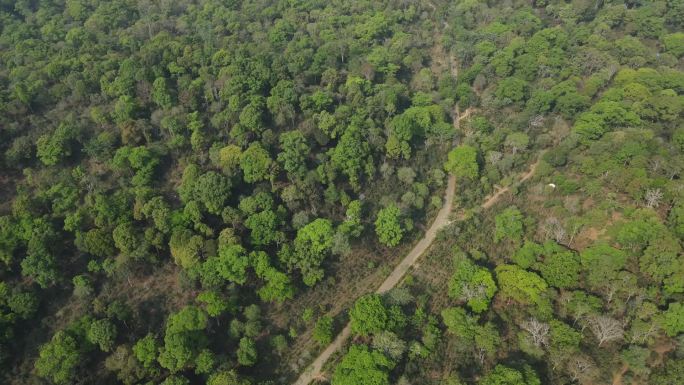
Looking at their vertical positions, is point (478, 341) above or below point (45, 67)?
below

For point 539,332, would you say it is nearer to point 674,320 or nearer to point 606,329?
point 606,329

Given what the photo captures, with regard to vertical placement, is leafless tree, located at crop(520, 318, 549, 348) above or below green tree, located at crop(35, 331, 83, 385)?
below

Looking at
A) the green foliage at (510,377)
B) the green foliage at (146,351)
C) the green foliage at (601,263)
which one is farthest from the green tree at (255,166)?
the green foliage at (601,263)

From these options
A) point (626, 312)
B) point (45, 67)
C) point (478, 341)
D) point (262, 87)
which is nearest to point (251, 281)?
point (478, 341)

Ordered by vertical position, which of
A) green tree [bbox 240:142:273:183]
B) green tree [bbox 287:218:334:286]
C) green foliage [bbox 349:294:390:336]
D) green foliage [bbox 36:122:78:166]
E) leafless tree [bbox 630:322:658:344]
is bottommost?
leafless tree [bbox 630:322:658:344]

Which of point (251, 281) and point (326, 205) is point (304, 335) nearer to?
point (251, 281)

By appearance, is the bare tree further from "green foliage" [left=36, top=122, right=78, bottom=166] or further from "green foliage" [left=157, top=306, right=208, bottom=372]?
"green foliage" [left=36, top=122, right=78, bottom=166]

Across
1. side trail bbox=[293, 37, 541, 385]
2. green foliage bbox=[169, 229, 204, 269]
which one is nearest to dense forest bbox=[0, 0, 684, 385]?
green foliage bbox=[169, 229, 204, 269]
